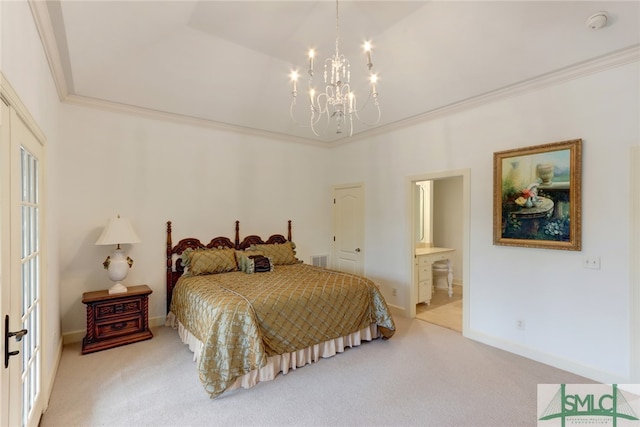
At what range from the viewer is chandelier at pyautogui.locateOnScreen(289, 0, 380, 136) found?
240 cm

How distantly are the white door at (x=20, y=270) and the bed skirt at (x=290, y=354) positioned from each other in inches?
49.2

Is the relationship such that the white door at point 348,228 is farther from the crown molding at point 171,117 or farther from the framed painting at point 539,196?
the framed painting at point 539,196

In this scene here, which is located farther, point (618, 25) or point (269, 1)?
point (269, 1)

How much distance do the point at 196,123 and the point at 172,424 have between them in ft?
12.0

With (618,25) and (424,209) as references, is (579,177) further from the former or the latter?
(424,209)

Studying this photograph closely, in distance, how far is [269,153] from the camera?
5.14 m

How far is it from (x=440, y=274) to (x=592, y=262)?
325 centimetres

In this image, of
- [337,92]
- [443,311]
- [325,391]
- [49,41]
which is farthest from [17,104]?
[443,311]

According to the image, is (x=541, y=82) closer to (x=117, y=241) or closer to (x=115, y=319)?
(x=117, y=241)

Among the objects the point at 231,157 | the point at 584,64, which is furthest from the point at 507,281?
the point at 231,157

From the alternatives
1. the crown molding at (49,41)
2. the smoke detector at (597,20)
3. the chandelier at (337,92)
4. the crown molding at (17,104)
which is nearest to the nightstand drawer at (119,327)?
the crown molding at (17,104)

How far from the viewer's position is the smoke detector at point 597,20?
2422mm

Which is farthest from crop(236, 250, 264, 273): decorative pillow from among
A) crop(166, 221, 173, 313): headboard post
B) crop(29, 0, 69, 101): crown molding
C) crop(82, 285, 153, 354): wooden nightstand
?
crop(29, 0, 69, 101): crown molding

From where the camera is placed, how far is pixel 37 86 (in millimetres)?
2146
